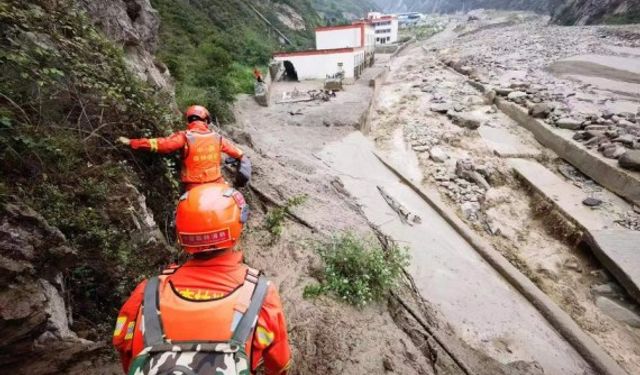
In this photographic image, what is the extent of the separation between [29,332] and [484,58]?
110ft

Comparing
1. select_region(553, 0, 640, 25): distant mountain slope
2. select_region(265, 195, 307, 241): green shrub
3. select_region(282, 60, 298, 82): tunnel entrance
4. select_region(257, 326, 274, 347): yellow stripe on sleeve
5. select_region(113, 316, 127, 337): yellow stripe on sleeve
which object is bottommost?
select_region(265, 195, 307, 241): green shrub

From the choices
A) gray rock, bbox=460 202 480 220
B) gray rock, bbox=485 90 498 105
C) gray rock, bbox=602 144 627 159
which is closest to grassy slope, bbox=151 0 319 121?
gray rock, bbox=460 202 480 220

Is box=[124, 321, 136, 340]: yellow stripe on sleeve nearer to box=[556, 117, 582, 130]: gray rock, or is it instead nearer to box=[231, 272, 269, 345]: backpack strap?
box=[231, 272, 269, 345]: backpack strap

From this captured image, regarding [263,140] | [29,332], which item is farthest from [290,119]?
[29,332]

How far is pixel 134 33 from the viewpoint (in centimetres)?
627

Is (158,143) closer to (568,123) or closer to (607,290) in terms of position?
(607,290)

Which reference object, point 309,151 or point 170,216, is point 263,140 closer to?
point 309,151

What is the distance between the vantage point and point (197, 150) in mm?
3973

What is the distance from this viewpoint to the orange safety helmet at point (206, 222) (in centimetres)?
179

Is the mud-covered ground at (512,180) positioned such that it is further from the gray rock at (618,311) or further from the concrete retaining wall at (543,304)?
the concrete retaining wall at (543,304)

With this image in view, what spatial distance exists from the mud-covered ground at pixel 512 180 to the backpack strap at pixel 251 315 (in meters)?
7.11

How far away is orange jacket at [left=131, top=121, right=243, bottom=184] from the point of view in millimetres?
3834

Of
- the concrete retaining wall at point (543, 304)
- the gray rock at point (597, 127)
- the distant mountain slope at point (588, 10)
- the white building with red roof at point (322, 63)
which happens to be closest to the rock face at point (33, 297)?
the concrete retaining wall at point (543, 304)

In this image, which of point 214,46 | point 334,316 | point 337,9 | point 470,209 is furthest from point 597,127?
point 337,9
